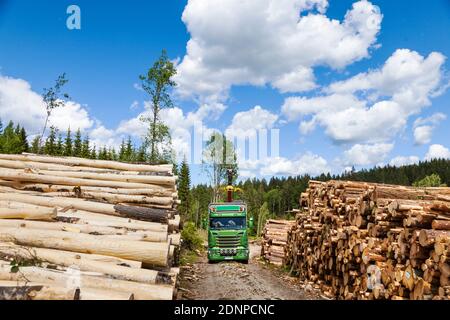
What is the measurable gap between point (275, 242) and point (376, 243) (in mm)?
13404

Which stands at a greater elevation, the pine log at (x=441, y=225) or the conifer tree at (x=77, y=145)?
the conifer tree at (x=77, y=145)

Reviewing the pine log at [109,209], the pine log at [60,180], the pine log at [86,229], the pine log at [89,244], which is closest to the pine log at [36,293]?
the pine log at [89,244]

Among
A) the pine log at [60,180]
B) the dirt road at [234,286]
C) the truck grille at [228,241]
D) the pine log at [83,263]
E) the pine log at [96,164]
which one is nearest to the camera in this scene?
the pine log at [83,263]

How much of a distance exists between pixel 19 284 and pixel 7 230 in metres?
1.65

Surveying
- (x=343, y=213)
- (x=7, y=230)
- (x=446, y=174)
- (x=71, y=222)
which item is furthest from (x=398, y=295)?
(x=446, y=174)

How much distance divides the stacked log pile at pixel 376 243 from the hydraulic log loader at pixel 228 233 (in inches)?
129

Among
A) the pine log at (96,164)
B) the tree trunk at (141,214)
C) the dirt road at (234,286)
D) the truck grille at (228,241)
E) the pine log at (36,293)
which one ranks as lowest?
the dirt road at (234,286)

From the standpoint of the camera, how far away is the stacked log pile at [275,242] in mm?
22000

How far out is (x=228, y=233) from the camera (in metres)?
19.4

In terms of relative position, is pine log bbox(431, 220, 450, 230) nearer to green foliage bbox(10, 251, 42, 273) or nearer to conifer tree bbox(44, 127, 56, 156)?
green foliage bbox(10, 251, 42, 273)

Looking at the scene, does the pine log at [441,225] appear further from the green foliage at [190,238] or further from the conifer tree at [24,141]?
the conifer tree at [24,141]

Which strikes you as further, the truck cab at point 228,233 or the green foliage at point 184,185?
the green foliage at point 184,185

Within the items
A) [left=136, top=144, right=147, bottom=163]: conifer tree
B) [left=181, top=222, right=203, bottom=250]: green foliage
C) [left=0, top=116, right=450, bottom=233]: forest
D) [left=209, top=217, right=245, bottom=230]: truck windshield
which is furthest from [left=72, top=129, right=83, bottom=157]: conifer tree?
[left=209, top=217, right=245, bottom=230]: truck windshield
